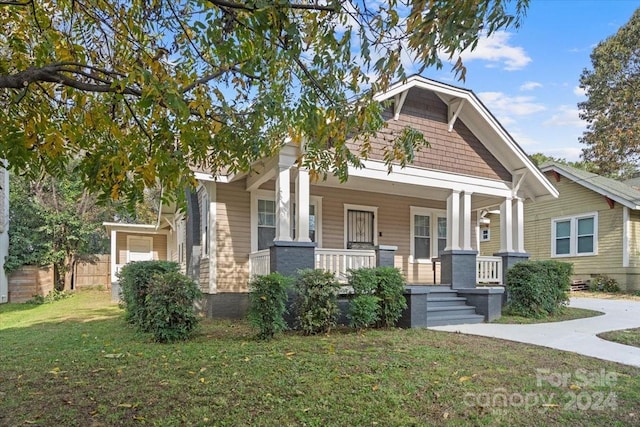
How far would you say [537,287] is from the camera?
360 inches

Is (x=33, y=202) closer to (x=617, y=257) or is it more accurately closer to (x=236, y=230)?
(x=236, y=230)

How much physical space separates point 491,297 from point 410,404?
602 centimetres

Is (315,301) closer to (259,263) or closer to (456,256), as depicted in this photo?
(259,263)

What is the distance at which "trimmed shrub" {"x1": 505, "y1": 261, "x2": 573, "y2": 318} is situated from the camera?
9156 mm

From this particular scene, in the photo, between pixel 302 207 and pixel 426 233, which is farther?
pixel 426 233

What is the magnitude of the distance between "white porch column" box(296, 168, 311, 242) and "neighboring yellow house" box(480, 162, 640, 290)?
1288cm

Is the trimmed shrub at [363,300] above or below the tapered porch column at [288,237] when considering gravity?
below

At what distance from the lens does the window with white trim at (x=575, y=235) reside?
651 inches

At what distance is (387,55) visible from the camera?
3732 mm

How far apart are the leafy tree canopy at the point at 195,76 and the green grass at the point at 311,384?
1.91 m

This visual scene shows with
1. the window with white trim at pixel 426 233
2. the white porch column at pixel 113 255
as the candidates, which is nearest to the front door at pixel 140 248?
the white porch column at pixel 113 255

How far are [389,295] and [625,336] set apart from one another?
151 inches

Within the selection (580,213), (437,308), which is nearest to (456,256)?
(437,308)

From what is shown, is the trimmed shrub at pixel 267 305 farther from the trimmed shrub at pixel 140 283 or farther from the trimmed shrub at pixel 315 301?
the trimmed shrub at pixel 140 283
